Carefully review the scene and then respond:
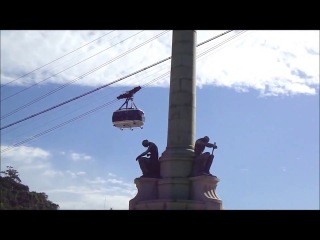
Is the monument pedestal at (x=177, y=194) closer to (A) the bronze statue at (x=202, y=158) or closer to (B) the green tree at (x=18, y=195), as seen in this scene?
(A) the bronze statue at (x=202, y=158)

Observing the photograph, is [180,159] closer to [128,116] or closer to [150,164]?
[150,164]

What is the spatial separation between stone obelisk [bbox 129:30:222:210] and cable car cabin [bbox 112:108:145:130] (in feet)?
36.3

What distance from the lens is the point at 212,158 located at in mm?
16172

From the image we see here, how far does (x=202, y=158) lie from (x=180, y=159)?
Result: 813mm

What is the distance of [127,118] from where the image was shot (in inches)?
1141

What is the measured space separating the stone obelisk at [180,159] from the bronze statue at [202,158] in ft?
0.69

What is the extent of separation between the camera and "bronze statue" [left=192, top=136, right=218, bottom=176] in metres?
16.1

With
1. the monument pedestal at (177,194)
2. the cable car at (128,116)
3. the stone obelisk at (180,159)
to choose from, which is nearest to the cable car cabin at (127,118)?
the cable car at (128,116)

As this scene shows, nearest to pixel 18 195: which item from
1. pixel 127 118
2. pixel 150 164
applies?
pixel 127 118

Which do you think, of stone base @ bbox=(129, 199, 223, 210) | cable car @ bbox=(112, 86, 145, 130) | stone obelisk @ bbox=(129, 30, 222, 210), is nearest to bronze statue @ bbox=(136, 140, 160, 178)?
stone obelisk @ bbox=(129, 30, 222, 210)

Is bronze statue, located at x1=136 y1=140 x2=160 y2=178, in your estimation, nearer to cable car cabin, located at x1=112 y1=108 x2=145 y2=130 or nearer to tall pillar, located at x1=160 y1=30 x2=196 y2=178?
tall pillar, located at x1=160 y1=30 x2=196 y2=178
